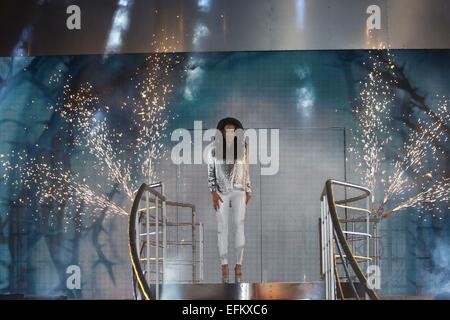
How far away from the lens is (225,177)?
5.81 metres

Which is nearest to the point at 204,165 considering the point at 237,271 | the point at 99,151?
the point at 99,151

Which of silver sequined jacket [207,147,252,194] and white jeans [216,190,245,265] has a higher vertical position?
silver sequined jacket [207,147,252,194]

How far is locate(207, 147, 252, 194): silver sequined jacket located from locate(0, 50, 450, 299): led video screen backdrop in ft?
1.52

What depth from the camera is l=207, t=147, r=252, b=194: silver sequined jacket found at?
579cm

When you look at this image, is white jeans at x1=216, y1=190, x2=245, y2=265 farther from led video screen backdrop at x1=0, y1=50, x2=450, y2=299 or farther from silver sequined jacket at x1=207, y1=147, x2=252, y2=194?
led video screen backdrop at x1=0, y1=50, x2=450, y2=299

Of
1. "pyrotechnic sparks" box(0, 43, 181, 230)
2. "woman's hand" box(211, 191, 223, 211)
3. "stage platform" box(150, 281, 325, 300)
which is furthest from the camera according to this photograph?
"pyrotechnic sparks" box(0, 43, 181, 230)

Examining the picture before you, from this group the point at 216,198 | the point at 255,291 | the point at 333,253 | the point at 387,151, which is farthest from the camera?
the point at 387,151

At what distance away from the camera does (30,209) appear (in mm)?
6430

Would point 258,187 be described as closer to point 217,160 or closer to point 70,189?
point 217,160

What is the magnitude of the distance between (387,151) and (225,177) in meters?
1.19

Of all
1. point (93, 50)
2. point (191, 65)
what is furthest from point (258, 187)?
point (93, 50)

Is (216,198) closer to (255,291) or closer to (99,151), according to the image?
(255,291)

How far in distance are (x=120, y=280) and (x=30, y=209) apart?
0.77 metres

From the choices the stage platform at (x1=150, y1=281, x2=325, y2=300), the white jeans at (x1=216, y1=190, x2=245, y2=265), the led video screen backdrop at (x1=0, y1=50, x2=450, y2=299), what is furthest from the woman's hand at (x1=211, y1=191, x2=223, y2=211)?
the stage platform at (x1=150, y1=281, x2=325, y2=300)
